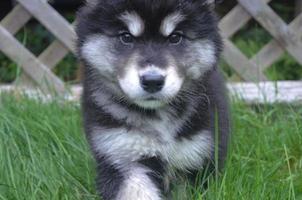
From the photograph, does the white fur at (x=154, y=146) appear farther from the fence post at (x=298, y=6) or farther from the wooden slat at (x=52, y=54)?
the fence post at (x=298, y=6)

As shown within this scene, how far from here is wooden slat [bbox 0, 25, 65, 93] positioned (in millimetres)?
5496

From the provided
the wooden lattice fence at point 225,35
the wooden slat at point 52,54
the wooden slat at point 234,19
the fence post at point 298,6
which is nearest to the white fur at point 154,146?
the wooden lattice fence at point 225,35

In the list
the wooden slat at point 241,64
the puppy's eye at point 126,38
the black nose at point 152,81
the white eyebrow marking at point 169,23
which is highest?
the puppy's eye at point 126,38

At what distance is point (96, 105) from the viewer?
352 centimetres

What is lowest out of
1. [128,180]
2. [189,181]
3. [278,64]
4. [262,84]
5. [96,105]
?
[278,64]

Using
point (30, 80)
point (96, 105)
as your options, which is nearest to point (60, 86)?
point (30, 80)

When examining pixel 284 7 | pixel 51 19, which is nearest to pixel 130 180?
pixel 51 19

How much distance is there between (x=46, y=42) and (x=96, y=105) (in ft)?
12.4

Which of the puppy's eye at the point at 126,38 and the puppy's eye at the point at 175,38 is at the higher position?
the puppy's eye at the point at 126,38

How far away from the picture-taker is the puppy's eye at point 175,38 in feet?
11.0

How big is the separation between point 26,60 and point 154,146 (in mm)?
2405

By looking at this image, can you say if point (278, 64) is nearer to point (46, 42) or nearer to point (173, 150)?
point (46, 42)

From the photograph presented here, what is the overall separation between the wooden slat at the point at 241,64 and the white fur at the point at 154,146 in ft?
7.07

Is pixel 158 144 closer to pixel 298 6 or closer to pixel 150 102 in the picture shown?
pixel 150 102
